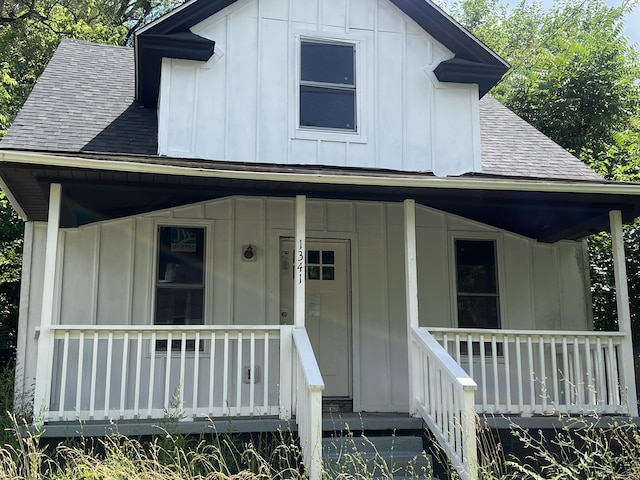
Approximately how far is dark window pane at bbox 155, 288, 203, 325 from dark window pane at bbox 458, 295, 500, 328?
10.8 ft

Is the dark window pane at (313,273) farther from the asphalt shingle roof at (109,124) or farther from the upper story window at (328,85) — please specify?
the asphalt shingle roof at (109,124)

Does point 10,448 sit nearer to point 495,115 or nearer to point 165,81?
point 165,81

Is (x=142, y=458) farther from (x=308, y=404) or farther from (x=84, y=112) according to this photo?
(x=84, y=112)

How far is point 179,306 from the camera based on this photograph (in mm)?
7164

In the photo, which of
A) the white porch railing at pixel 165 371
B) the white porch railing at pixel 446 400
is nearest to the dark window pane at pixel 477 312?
the white porch railing at pixel 446 400

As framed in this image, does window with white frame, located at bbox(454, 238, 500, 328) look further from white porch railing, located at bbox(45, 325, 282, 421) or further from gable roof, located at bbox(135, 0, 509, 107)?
white porch railing, located at bbox(45, 325, 282, 421)

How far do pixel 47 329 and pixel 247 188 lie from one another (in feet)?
7.40

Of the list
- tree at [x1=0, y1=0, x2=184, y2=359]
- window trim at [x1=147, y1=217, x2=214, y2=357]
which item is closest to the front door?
window trim at [x1=147, y1=217, x2=214, y2=357]

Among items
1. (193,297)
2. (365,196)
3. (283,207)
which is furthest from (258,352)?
(365,196)

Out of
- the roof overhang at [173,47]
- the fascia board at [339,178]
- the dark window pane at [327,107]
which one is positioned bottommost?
the fascia board at [339,178]

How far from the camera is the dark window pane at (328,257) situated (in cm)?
763

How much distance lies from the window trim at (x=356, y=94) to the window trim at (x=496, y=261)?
1.83 metres

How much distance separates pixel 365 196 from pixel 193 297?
2.43m

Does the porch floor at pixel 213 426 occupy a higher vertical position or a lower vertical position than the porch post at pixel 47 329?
lower
